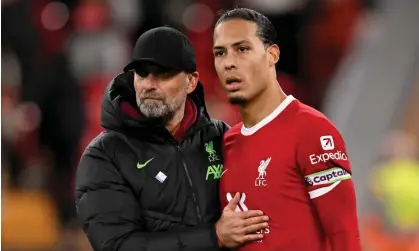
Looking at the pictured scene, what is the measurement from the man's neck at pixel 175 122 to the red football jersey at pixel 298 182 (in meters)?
0.29

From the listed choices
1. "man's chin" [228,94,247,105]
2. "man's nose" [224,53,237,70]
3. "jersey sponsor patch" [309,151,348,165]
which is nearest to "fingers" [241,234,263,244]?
"jersey sponsor patch" [309,151,348,165]

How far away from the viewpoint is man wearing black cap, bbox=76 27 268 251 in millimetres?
3582

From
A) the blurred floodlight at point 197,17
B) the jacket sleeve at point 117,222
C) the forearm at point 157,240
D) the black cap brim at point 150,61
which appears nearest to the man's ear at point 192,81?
the black cap brim at point 150,61

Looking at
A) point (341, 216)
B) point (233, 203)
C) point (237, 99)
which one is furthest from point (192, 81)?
point (341, 216)

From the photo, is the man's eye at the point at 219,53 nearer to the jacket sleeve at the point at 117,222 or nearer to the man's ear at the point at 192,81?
the man's ear at the point at 192,81

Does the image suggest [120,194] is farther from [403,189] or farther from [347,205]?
A: [403,189]

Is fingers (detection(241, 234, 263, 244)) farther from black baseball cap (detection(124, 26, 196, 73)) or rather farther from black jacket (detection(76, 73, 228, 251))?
black baseball cap (detection(124, 26, 196, 73))

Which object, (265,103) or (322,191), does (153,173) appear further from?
(322,191)

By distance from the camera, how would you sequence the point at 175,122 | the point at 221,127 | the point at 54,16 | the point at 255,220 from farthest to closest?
the point at 54,16
the point at 221,127
the point at 175,122
the point at 255,220

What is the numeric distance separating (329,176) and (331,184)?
3cm

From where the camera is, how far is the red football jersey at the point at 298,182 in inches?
134

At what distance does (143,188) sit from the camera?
3639 mm

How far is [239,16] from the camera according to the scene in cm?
361

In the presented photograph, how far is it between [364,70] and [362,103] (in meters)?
0.32
